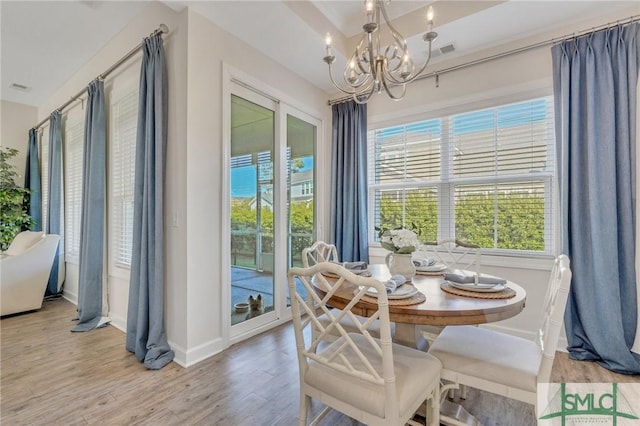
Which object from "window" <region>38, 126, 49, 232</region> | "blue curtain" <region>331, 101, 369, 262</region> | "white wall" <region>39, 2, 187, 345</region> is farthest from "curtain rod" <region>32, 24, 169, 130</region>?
"blue curtain" <region>331, 101, 369, 262</region>

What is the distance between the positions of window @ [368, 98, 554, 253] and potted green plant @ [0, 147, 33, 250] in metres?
5.14

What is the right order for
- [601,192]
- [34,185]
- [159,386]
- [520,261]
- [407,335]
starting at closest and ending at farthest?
[407,335]
[159,386]
[601,192]
[520,261]
[34,185]

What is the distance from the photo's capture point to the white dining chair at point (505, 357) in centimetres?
120

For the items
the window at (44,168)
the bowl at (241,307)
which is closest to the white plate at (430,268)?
the bowl at (241,307)

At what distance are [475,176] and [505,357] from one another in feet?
6.66

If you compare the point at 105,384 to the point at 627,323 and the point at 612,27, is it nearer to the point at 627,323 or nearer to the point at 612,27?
the point at 627,323

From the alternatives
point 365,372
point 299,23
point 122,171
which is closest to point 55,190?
point 122,171

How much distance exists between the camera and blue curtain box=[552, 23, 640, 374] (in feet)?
7.13

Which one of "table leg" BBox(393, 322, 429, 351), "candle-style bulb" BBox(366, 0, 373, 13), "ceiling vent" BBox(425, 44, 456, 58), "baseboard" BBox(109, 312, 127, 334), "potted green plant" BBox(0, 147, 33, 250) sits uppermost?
"ceiling vent" BBox(425, 44, 456, 58)

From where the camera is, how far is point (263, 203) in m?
3.05

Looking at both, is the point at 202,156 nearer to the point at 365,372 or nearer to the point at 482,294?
the point at 365,372

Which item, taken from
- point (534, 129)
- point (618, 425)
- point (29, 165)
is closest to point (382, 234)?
point (618, 425)

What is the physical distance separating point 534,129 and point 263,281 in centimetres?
298

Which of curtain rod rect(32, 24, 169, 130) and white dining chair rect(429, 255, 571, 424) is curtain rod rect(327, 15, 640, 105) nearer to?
white dining chair rect(429, 255, 571, 424)
